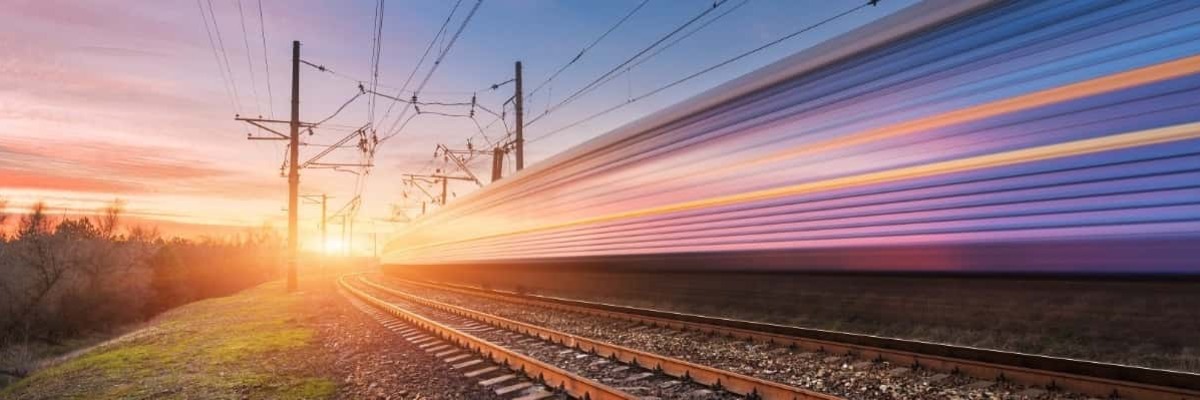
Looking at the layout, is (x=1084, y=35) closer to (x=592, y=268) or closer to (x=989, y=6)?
(x=989, y=6)

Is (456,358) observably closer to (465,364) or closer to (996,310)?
(465,364)

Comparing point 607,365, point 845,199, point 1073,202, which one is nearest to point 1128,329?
point 1073,202

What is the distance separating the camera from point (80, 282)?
3750cm

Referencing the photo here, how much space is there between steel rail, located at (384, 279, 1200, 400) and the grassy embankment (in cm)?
543

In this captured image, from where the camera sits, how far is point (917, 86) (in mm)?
7730

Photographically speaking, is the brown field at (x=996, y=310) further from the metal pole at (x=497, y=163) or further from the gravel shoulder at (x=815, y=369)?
the metal pole at (x=497, y=163)

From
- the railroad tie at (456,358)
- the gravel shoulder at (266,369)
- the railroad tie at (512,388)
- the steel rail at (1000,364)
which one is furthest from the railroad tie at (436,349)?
the steel rail at (1000,364)

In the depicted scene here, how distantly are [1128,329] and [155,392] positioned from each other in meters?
10.8

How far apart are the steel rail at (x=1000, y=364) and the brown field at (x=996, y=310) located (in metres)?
1.26

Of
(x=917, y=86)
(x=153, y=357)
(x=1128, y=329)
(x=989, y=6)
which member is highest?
(x=989, y=6)

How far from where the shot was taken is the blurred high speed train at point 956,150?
564cm

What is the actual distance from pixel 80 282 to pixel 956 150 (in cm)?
4629

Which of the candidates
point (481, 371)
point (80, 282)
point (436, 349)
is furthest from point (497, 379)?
point (80, 282)

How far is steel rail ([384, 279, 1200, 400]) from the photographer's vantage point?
4.70 m
